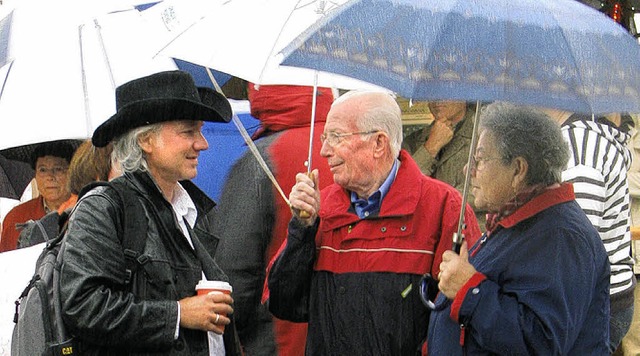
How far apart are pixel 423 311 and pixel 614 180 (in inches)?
53.1

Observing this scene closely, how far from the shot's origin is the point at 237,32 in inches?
197

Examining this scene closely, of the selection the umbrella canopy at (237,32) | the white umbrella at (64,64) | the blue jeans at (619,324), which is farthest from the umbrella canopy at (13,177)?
the blue jeans at (619,324)

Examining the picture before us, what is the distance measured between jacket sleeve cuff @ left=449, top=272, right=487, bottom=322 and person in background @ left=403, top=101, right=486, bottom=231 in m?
2.91

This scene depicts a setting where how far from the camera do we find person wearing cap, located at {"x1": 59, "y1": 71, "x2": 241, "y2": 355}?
4230 mm

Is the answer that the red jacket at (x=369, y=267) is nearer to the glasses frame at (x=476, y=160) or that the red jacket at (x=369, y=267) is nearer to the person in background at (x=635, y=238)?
the glasses frame at (x=476, y=160)

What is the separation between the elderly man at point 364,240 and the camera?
4664 mm

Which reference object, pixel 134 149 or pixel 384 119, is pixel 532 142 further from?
pixel 134 149

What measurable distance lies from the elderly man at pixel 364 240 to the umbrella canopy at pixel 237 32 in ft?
0.86

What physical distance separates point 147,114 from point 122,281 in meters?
0.67

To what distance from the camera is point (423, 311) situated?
15.4 ft

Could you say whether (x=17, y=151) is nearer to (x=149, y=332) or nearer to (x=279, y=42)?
(x=279, y=42)

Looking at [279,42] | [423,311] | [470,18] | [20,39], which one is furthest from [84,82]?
[470,18]

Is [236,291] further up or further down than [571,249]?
further down

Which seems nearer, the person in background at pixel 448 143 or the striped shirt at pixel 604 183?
the striped shirt at pixel 604 183
